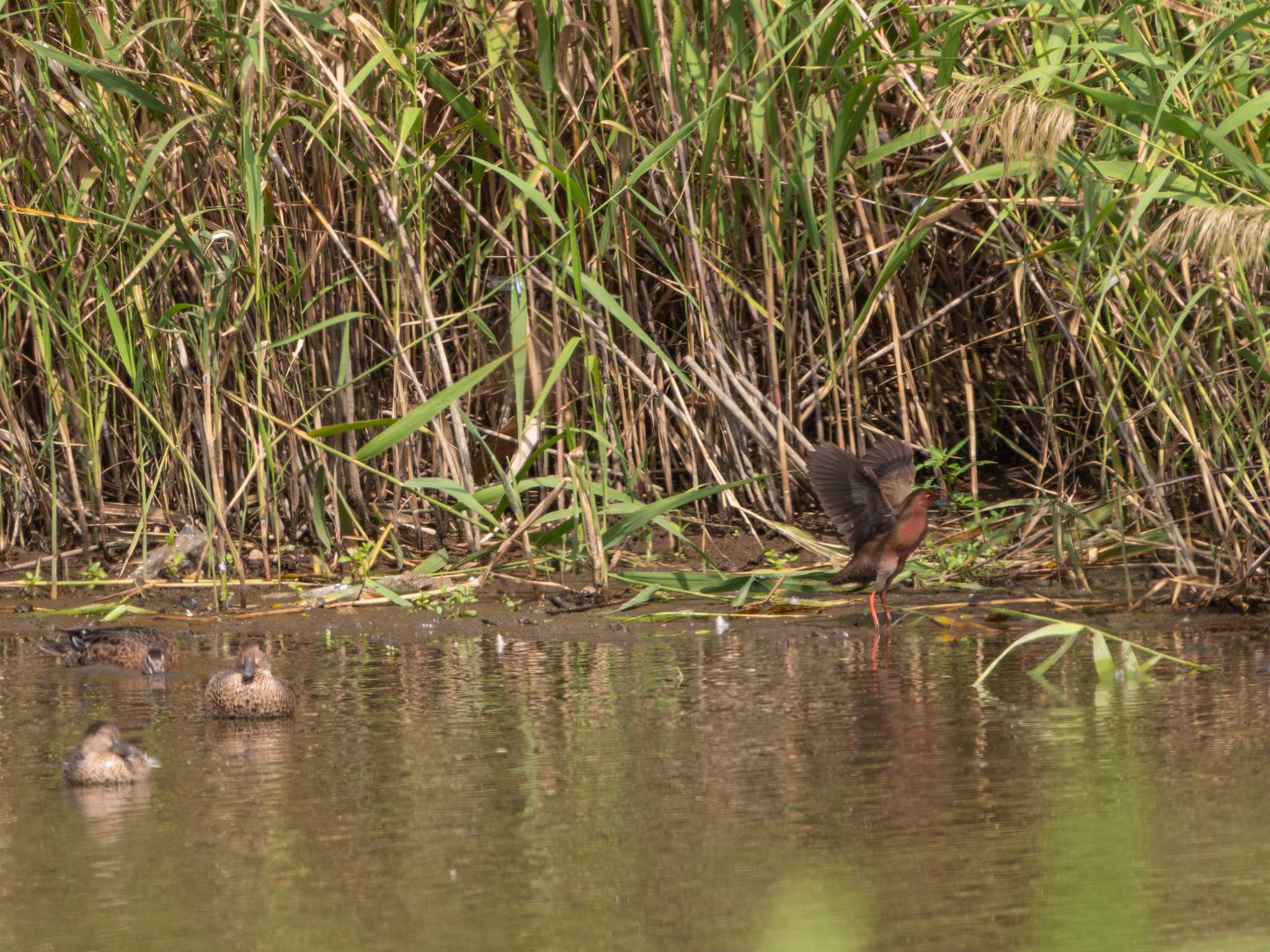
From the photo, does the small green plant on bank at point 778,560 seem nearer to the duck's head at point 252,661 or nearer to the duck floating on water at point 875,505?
the duck floating on water at point 875,505

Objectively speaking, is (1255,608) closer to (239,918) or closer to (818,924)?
(818,924)

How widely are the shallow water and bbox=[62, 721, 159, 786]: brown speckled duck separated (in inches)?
2.4

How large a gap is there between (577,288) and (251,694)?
2037mm

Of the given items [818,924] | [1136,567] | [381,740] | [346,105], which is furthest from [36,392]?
[818,924]

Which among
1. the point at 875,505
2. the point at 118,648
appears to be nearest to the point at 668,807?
the point at 118,648

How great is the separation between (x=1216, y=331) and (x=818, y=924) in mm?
3602

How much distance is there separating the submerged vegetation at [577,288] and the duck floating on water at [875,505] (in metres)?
0.41

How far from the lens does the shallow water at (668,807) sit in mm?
3064

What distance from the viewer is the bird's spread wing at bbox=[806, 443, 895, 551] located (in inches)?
265

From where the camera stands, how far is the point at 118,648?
6.14m

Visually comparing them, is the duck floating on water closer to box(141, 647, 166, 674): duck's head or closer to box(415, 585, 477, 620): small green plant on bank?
box(415, 585, 477, 620): small green plant on bank

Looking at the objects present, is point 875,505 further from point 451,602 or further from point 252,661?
point 252,661

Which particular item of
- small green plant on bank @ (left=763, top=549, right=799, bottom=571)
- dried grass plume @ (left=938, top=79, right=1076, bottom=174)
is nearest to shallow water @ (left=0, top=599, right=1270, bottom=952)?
small green plant on bank @ (left=763, top=549, right=799, bottom=571)

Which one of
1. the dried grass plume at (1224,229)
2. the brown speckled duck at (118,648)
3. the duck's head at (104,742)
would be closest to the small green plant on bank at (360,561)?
the brown speckled duck at (118,648)
